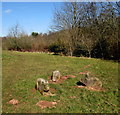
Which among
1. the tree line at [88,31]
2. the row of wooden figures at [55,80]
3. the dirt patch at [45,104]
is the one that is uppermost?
the tree line at [88,31]

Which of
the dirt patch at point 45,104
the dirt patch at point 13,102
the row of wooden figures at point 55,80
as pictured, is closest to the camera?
the dirt patch at point 45,104

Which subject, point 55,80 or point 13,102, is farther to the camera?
point 55,80

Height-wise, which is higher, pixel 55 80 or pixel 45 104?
pixel 55 80

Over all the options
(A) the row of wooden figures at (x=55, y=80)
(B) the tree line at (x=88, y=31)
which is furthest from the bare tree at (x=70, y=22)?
(A) the row of wooden figures at (x=55, y=80)

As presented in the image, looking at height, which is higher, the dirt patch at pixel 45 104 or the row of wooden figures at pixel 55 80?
the row of wooden figures at pixel 55 80

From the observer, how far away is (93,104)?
357 centimetres

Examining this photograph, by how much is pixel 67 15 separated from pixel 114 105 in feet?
52.8

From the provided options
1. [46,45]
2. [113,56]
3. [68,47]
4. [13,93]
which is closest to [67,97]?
[13,93]

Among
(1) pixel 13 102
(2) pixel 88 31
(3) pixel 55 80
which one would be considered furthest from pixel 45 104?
(2) pixel 88 31

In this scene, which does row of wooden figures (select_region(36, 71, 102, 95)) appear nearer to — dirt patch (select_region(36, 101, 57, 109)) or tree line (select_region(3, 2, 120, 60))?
dirt patch (select_region(36, 101, 57, 109))

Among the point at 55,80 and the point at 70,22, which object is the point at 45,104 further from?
the point at 70,22

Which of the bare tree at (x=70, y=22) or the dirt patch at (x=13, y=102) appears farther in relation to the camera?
the bare tree at (x=70, y=22)

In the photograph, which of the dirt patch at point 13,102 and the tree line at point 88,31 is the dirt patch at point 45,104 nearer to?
the dirt patch at point 13,102

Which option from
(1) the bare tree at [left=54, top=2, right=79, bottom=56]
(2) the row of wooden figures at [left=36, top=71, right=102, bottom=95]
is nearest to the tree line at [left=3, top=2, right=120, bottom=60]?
(1) the bare tree at [left=54, top=2, right=79, bottom=56]
